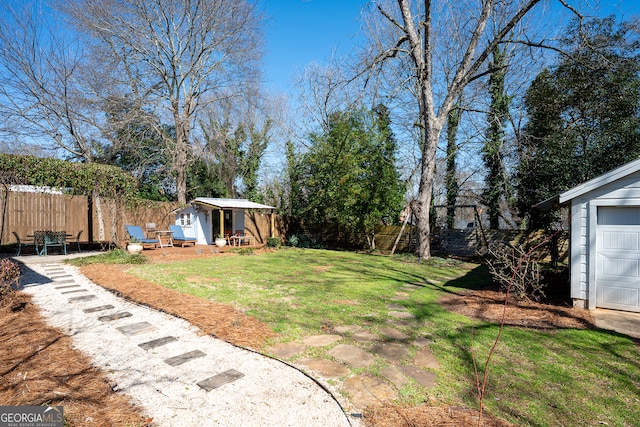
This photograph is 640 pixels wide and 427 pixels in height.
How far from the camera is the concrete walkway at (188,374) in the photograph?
2.19 meters

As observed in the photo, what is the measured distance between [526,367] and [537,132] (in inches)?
492

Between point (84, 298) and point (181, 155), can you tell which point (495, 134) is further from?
point (84, 298)

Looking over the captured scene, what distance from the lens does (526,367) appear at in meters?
3.14

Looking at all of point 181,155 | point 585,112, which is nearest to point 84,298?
point 181,155

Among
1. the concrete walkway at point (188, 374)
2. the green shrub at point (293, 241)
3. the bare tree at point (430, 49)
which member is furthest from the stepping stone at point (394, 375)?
the green shrub at point (293, 241)

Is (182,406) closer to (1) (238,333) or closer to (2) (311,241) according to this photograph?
→ (1) (238,333)

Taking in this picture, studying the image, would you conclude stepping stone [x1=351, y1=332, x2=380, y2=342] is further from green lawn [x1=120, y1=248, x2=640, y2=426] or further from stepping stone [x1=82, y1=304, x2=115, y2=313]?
stepping stone [x1=82, y1=304, x2=115, y2=313]

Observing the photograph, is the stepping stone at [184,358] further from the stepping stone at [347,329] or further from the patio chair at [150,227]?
the patio chair at [150,227]

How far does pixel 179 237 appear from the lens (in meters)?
14.0

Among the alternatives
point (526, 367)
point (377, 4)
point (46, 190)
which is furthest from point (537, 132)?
point (46, 190)

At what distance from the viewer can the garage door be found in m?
5.10

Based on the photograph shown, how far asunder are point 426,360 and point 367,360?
62cm

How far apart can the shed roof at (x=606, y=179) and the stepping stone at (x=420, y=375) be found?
4719 mm

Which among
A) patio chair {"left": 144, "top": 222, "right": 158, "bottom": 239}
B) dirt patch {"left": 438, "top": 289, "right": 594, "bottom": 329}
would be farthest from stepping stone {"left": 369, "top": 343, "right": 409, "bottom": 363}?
patio chair {"left": 144, "top": 222, "right": 158, "bottom": 239}
